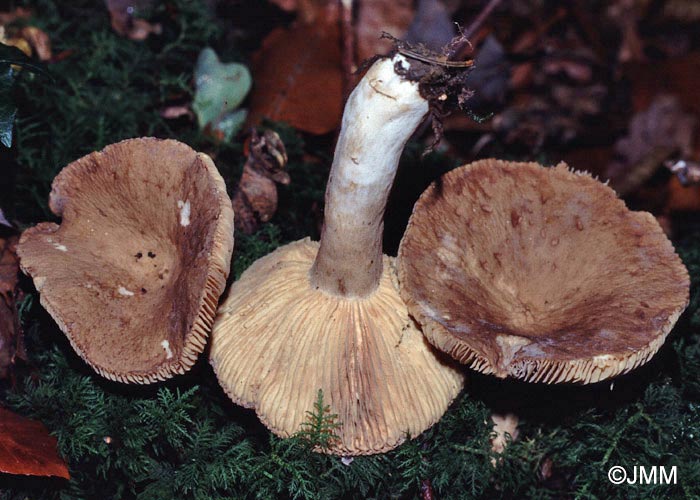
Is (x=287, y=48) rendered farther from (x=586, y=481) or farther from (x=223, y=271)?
(x=586, y=481)

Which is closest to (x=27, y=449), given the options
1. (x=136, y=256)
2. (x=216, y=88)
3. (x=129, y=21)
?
(x=136, y=256)

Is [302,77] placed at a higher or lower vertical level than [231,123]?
higher

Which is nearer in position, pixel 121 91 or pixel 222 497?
pixel 222 497

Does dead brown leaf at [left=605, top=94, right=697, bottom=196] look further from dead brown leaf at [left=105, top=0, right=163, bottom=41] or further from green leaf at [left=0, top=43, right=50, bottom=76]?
green leaf at [left=0, top=43, right=50, bottom=76]

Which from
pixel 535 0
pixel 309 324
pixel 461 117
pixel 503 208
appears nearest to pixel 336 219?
pixel 309 324

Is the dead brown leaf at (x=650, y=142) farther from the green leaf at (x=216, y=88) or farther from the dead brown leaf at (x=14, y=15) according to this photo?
the dead brown leaf at (x=14, y=15)

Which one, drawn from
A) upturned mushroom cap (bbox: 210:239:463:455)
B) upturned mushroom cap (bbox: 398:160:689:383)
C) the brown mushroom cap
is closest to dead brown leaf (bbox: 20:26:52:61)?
the brown mushroom cap

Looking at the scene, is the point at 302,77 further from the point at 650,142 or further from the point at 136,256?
the point at 650,142

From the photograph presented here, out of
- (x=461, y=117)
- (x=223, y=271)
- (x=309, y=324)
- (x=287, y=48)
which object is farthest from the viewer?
(x=461, y=117)
